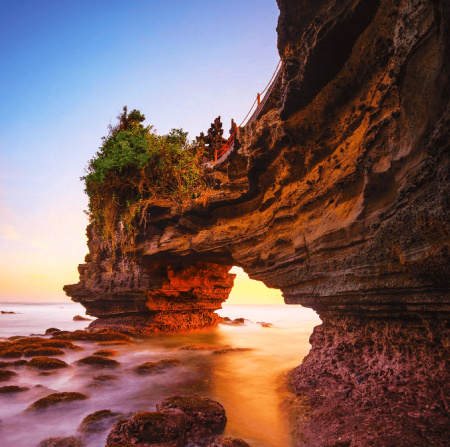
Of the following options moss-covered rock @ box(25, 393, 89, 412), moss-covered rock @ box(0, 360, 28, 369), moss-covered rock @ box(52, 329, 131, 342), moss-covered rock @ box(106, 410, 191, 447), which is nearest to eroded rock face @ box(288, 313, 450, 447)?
moss-covered rock @ box(106, 410, 191, 447)

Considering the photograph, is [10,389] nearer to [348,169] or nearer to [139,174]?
[348,169]

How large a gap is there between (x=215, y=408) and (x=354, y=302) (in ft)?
8.29

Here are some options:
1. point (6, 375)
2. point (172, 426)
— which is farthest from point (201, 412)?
point (6, 375)

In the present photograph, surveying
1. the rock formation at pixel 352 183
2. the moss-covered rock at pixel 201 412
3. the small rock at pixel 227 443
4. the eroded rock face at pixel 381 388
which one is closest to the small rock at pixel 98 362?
the moss-covered rock at pixel 201 412

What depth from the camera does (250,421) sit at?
4.23m

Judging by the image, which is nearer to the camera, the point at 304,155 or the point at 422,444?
the point at 422,444

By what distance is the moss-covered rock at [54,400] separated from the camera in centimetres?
466

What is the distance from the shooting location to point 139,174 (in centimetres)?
1145

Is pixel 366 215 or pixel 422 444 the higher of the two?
pixel 366 215

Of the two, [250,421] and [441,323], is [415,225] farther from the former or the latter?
[250,421]

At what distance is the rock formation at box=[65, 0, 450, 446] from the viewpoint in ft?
9.91

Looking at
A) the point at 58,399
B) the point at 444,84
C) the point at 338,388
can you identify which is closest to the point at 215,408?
the point at 338,388

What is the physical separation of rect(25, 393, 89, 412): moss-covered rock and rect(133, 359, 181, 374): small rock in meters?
1.89

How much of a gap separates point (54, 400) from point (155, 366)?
9.00ft
